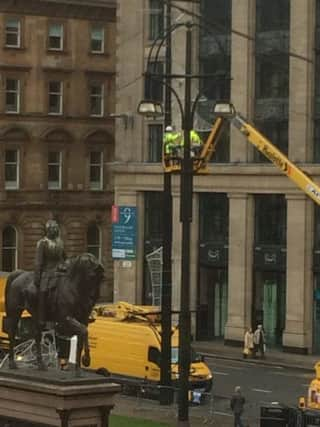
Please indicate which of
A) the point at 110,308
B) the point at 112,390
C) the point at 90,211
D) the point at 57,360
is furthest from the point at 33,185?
the point at 112,390

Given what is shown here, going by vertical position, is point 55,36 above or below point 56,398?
above

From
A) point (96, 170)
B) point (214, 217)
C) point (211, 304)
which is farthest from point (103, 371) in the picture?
point (96, 170)

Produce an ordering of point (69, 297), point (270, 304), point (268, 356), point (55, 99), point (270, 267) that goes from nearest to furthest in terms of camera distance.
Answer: point (69, 297) → point (268, 356) → point (270, 267) → point (270, 304) → point (55, 99)

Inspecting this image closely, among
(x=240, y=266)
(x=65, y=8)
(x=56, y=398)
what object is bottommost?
(x=56, y=398)

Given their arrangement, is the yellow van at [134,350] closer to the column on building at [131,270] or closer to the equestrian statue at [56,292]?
the equestrian statue at [56,292]

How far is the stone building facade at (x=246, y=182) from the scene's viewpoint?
2331 inches

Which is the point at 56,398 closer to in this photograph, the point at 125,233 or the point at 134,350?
the point at 134,350

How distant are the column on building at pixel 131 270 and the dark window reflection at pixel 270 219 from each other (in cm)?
683

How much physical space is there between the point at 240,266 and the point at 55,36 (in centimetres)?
2740

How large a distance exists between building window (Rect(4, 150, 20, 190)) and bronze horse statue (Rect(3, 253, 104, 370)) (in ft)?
172

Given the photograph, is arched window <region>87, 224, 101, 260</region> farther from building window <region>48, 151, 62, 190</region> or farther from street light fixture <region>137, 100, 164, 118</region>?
street light fixture <region>137, 100, 164, 118</region>

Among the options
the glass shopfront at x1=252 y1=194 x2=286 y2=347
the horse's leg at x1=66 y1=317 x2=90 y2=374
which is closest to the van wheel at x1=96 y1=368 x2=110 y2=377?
the horse's leg at x1=66 y1=317 x2=90 y2=374

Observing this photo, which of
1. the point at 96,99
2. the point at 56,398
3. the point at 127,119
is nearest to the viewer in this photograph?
the point at 56,398

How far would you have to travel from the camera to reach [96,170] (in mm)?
85312
